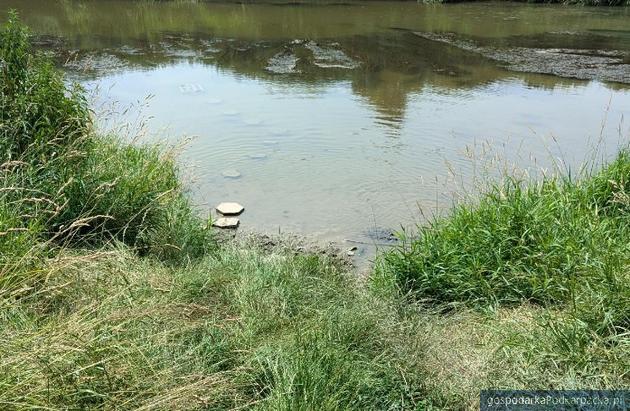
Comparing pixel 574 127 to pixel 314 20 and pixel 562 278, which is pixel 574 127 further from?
pixel 314 20

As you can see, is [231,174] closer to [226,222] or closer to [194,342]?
[226,222]

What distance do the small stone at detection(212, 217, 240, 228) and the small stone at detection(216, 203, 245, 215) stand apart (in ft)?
0.46

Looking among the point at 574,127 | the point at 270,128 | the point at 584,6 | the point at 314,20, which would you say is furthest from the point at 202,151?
the point at 584,6

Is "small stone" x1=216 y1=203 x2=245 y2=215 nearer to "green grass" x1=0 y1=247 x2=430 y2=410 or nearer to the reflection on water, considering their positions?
the reflection on water

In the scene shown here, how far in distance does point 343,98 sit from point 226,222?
5187mm

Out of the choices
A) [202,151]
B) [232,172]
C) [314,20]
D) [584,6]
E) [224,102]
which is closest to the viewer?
[232,172]

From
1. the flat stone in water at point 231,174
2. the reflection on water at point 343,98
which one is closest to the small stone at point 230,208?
the reflection on water at point 343,98

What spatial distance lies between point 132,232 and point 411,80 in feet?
26.8

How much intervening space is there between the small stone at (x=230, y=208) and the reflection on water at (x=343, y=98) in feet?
0.36

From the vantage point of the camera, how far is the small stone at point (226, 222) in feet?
18.3

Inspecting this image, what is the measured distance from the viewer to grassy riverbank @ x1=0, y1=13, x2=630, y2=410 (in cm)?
261

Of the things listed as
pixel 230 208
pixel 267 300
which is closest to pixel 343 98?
pixel 230 208

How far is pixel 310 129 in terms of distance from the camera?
27.8 feet

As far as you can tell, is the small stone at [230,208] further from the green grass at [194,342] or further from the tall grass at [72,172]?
the green grass at [194,342]
